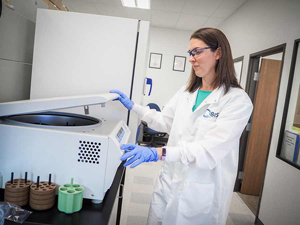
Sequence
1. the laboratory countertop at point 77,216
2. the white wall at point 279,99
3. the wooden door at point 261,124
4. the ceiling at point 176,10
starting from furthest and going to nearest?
the ceiling at point 176,10
the wooden door at point 261,124
the white wall at point 279,99
the laboratory countertop at point 77,216

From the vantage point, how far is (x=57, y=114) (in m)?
1.20

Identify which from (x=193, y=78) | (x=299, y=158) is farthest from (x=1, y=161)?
(x=299, y=158)

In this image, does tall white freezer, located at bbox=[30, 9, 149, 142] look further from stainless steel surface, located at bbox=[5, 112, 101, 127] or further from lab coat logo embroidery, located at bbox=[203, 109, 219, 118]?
lab coat logo embroidery, located at bbox=[203, 109, 219, 118]

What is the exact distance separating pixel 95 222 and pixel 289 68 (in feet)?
7.01

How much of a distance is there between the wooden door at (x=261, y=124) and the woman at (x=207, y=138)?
1.96 m

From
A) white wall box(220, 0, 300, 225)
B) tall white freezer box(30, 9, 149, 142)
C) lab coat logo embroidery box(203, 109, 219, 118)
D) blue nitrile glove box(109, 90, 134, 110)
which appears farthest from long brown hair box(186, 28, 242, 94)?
white wall box(220, 0, 300, 225)

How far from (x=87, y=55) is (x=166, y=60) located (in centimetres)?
387

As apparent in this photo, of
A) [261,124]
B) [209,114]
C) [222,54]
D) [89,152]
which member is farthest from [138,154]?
[261,124]

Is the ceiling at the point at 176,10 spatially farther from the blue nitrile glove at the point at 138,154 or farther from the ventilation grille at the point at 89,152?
the ventilation grille at the point at 89,152

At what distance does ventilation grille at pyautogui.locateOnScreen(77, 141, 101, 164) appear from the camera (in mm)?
788

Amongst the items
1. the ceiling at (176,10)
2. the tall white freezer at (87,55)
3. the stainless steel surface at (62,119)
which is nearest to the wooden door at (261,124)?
the ceiling at (176,10)

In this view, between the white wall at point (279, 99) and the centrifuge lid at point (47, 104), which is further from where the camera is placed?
the white wall at point (279, 99)

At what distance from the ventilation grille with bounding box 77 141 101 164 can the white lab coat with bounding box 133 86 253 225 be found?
352 millimetres

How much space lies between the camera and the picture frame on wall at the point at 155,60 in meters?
5.00
